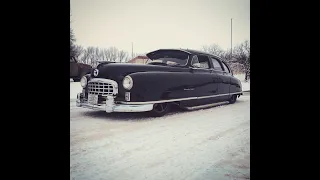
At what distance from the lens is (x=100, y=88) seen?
148 cm

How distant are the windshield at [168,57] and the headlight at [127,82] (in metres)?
0.18

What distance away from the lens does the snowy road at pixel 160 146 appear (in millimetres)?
922

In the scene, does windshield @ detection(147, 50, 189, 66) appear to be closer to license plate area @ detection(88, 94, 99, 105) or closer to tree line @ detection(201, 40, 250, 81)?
tree line @ detection(201, 40, 250, 81)

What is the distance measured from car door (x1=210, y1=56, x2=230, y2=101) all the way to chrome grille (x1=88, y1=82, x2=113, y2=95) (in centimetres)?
76

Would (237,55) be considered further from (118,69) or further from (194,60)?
(118,69)

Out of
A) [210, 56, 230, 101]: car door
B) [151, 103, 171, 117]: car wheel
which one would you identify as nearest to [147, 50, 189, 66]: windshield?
[210, 56, 230, 101]: car door

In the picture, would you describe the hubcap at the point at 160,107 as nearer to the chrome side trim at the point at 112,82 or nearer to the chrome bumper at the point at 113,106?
the chrome bumper at the point at 113,106

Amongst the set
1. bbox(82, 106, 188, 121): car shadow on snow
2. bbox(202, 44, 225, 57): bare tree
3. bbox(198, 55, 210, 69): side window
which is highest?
bbox(202, 44, 225, 57): bare tree

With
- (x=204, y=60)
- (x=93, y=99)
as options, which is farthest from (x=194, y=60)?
(x=93, y=99)

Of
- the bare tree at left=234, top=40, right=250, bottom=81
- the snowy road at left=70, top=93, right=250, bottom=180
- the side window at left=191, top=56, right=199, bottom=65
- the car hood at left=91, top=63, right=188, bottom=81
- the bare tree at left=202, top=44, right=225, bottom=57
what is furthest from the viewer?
the side window at left=191, top=56, right=199, bottom=65

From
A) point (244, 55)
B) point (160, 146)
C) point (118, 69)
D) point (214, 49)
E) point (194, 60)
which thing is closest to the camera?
point (160, 146)

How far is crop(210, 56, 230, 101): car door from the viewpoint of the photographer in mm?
1439

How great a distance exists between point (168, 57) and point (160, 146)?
2.12 ft
